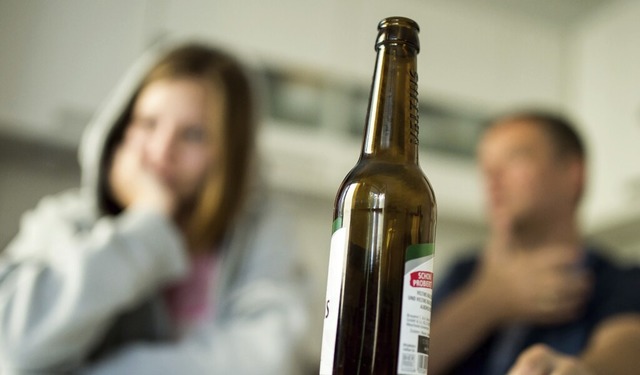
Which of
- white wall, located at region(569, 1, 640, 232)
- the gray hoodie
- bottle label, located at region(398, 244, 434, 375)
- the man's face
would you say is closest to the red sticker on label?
bottle label, located at region(398, 244, 434, 375)

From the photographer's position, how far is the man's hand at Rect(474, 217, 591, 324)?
3.26 feet

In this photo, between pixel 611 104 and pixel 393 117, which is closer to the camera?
pixel 393 117

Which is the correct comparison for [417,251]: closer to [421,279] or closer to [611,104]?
[421,279]

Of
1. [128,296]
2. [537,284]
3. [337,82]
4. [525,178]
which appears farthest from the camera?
[337,82]

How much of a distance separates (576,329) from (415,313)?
650mm

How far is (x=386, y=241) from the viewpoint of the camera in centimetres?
39

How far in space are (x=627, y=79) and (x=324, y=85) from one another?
0.92 m

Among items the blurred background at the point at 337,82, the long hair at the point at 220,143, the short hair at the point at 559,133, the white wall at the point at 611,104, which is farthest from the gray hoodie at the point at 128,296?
the white wall at the point at 611,104

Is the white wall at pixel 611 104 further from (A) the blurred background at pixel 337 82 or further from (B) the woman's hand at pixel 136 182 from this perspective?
(B) the woman's hand at pixel 136 182

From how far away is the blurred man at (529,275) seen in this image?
3.16 feet

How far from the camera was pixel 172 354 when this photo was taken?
0.90 meters

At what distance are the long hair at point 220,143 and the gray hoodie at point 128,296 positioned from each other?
1.0 inches

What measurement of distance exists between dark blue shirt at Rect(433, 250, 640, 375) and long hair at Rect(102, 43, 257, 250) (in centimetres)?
43

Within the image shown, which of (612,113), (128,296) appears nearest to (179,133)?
(128,296)
